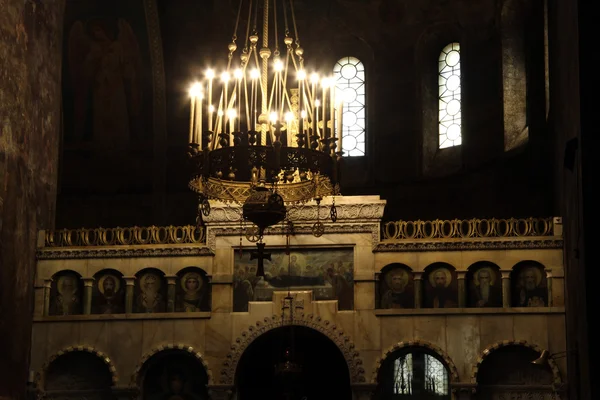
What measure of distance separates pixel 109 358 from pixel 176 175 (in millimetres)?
6289

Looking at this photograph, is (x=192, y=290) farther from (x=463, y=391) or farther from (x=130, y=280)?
(x=463, y=391)

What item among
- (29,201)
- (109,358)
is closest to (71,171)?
(29,201)

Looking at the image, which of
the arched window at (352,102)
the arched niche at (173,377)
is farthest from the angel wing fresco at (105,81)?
the arched niche at (173,377)

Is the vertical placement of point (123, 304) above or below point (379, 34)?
below

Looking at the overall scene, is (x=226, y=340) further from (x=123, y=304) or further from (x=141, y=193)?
(x=141, y=193)

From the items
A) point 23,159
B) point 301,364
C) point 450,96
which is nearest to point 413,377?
point 301,364

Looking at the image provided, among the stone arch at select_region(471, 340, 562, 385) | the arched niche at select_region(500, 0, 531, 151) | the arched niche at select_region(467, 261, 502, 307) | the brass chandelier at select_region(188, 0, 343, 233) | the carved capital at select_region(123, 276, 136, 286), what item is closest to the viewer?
the brass chandelier at select_region(188, 0, 343, 233)

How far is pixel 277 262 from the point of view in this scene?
666 inches

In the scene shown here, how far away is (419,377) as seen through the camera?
16.5 metres

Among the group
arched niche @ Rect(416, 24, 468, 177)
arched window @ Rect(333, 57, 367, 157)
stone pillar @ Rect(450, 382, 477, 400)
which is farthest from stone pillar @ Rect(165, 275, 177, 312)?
arched window @ Rect(333, 57, 367, 157)

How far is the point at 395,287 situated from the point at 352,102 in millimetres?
6797

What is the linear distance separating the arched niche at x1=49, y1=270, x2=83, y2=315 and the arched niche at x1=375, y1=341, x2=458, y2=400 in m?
4.46

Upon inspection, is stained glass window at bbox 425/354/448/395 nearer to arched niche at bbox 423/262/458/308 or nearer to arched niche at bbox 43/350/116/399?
arched niche at bbox 423/262/458/308

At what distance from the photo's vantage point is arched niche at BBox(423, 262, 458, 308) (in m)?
16.4
